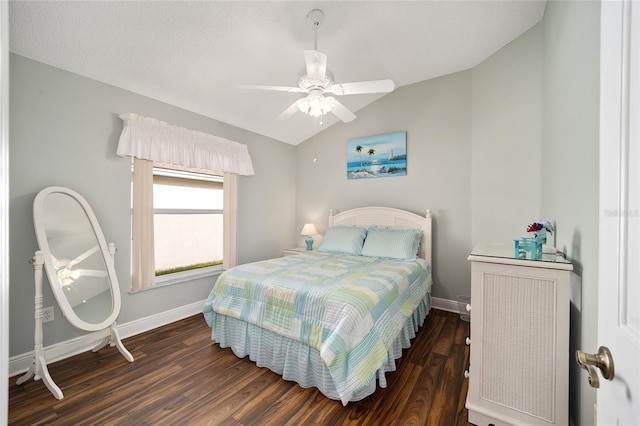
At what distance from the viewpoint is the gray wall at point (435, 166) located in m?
3.28

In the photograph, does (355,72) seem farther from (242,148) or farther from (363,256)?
(363,256)

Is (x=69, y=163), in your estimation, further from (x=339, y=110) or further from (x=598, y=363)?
(x=598, y=363)

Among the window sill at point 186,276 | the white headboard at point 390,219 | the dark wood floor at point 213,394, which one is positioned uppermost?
the white headboard at point 390,219

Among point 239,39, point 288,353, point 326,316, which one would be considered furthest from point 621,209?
point 239,39

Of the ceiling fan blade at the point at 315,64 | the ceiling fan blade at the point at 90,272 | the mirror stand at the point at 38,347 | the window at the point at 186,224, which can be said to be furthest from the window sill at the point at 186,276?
the ceiling fan blade at the point at 315,64

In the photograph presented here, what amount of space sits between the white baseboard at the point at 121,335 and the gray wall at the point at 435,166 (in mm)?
2551

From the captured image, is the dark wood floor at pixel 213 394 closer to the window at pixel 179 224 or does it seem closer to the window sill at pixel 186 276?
the window sill at pixel 186 276

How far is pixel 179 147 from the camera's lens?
305 cm

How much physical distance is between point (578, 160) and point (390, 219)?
2.33m

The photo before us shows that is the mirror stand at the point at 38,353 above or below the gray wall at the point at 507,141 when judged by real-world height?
below

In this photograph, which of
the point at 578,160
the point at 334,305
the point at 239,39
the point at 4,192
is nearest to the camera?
the point at 4,192

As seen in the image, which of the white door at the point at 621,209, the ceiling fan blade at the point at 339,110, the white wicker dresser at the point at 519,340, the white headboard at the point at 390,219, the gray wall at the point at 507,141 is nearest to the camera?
the white door at the point at 621,209

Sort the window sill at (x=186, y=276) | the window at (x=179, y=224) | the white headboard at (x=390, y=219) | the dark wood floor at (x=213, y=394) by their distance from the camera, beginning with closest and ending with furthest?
the dark wood floor at (x=213, y=394)
the window at (x=179, y=224)
the window sill at (x=186, y=276)
the white headboard at (x=390, y=219)

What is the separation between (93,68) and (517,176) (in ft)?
13.7
